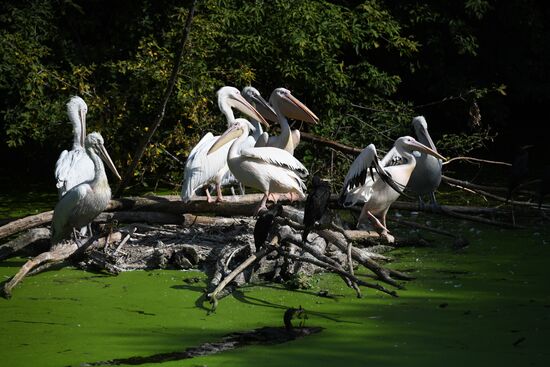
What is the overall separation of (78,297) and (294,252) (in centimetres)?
142

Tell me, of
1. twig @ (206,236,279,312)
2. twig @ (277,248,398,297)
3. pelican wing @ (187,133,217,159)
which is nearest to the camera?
twig @ (277,248,398,297)

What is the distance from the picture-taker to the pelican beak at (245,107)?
7.83 m

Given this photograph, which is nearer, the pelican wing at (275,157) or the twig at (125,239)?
the twig at (125,239)

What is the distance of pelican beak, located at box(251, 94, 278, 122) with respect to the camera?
829cm

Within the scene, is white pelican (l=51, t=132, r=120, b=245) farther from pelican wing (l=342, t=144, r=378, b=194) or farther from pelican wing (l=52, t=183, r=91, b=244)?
pelican wing (l=342, t=144, r=378, b=194)

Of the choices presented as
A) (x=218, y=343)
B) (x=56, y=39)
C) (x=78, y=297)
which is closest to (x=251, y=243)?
(x=78, y=297)

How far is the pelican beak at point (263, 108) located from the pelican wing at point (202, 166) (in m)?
0.97

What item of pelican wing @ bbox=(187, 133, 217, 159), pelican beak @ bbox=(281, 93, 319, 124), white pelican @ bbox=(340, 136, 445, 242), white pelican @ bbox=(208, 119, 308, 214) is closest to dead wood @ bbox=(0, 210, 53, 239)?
pelican wing @ bbox=(187, 133, 217, 159)

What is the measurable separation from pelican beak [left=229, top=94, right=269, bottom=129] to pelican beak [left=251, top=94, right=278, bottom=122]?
0.31 metres

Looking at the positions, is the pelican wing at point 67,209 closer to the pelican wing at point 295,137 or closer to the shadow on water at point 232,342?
the shadow on water at point 232,342

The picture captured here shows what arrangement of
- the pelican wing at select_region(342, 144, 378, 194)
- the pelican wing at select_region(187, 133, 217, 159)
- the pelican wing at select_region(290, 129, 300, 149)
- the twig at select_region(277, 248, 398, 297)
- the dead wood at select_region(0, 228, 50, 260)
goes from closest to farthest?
the twig at select_region(277, 248, 398, 297) < the dead wood at select_region(0, 228, 50, 260) < the pelican wing at select_region(342, 144, 378, 194) < the pelican wing at select_region(187, 133, 217, 159) < the pelican wing at select_region(290, 129, 300, 149)

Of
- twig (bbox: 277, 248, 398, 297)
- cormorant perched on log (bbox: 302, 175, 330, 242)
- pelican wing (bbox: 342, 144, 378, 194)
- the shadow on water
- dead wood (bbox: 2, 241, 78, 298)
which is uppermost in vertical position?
pelican wing (bbox: 342, 144, 378, 194)

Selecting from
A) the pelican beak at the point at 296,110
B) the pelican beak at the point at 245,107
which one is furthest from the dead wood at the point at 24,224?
the pelican beak at the point at 296,110

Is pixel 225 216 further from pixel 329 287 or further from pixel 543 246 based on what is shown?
pixel 543 246
